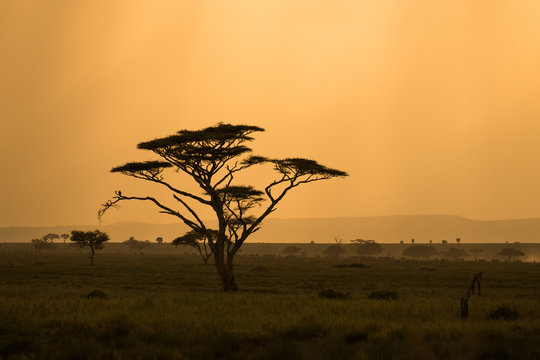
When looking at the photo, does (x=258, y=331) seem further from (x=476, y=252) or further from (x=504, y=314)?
(x=476, y=252)

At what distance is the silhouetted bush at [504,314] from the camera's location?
1784 cm

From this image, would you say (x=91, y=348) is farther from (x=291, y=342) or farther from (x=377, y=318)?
(x=377, y=318)

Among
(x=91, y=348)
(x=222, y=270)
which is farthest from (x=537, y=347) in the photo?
(x=222, y=270)

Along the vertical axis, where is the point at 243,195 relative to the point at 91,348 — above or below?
above

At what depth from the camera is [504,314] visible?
18078mm

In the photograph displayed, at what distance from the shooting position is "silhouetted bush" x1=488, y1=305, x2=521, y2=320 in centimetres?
1784

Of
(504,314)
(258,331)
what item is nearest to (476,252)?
(504,314)

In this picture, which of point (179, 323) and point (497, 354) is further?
point (179, 323)

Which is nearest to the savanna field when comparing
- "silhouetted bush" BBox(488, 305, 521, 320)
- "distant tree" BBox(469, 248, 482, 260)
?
"silhouetted bush" BBox(488, 305, 521, 320)

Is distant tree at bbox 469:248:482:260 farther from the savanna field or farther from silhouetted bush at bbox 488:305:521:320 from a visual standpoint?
silhouetted bush at bbox 488:305:521:320

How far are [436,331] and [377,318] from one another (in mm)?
3270

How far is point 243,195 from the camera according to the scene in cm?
3922

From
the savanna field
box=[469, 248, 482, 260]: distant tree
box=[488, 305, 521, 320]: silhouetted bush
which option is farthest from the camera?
box=[469, 248, 482, 260]: distant tree

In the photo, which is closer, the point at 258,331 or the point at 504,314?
the point at 258,331
